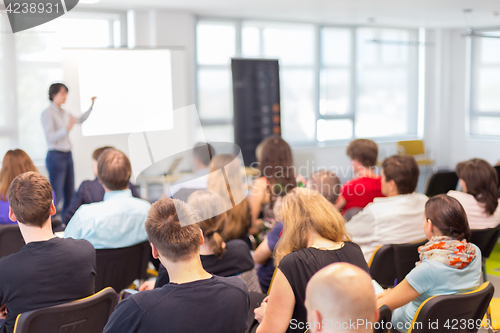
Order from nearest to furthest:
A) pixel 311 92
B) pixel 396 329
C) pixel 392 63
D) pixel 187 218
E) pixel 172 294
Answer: pixel 172 294 → pixel 187 218 → pixel 396 329 → pixel 311 92 → pixel 392 63

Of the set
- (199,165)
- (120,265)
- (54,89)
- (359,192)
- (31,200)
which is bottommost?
(120,265)

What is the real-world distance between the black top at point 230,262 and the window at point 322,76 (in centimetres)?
494

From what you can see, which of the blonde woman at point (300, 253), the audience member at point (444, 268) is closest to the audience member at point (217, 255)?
the blonde woman at point (300, 253)

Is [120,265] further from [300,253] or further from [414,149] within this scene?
[414,149]

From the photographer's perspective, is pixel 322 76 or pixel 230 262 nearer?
pixel 230 262

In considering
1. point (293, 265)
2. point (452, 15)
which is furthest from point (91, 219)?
point (452, 15)

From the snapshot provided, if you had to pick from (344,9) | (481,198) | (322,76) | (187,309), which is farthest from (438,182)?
(322,76)

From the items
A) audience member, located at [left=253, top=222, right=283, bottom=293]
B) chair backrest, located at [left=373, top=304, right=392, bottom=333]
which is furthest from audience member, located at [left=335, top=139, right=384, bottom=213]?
chair backrest, located at [left=373, top=304, right=392, bottom=333]

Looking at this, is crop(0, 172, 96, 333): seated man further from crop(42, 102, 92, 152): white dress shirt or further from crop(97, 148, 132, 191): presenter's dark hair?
crop(42, 102, 92, 152): white dress shirt

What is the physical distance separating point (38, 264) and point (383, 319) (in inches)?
50.7

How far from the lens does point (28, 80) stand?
5328 mm

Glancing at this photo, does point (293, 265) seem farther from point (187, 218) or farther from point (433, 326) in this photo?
point (433, 326)

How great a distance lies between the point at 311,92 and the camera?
806cm

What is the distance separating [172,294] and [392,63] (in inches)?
332
